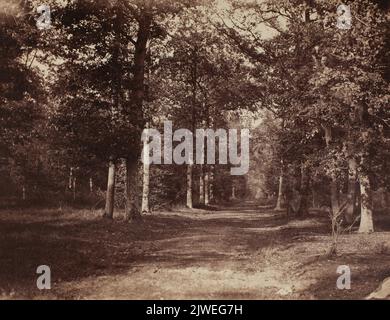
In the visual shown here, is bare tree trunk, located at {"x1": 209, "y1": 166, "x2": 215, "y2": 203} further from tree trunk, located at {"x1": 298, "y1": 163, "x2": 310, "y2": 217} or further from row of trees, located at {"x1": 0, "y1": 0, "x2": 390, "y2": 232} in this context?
row of trees, located at {"x1": 0, "y1": 0, "x2": 390, "y2": 232}

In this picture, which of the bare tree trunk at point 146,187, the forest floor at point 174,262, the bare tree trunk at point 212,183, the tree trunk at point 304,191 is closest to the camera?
the forest floor at point 174,262

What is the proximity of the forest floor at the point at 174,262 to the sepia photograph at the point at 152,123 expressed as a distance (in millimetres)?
71

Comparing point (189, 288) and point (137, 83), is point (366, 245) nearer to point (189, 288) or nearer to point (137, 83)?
point (189, 288)

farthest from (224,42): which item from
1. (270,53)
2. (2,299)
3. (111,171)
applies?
(2,299)

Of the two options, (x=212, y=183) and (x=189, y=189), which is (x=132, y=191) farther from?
(x=212, y=183)

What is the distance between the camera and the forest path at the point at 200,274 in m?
9.77

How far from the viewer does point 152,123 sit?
77.6ft

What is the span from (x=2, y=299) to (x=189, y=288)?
3.68 meters

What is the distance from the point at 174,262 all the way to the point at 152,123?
37.0 feet

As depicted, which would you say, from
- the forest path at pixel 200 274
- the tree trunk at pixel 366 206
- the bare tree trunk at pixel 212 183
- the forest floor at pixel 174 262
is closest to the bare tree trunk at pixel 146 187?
the forest floor at pixel 174 262

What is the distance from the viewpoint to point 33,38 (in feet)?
62.2

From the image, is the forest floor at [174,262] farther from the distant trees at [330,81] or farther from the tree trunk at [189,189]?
the tree trunk at [189,189]

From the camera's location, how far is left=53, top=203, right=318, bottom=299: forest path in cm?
977

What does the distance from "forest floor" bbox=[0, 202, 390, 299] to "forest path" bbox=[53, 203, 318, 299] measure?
0.07 feet
